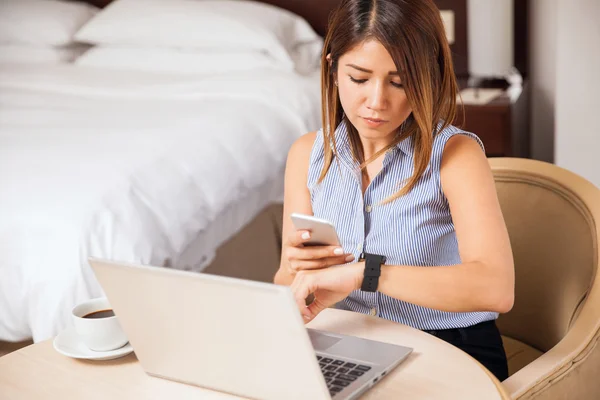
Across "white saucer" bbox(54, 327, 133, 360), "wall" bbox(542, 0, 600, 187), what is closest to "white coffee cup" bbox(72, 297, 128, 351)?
"white saucer" bbox(54, 327, 133, 360)

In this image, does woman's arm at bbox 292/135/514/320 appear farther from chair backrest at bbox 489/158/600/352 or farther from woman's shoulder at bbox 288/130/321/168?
woman's shoulder at bbox 288/130/321/168

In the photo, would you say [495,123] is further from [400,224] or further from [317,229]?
[317,229]

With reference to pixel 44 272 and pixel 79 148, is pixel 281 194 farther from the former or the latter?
pixel 44 272

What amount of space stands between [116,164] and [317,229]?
3.84ft

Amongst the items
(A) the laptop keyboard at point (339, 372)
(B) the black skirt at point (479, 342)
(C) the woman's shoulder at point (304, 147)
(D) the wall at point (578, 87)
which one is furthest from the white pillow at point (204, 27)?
(A) the laptop keyboard at point (339, 372)

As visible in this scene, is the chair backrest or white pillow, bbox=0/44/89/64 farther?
white pillow, bbox=0/44/89/64

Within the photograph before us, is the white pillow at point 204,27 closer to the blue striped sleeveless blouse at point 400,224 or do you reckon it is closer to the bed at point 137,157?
the bed at point 137,157

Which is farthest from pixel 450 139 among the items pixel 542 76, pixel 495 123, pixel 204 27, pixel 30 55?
pixel 30 55

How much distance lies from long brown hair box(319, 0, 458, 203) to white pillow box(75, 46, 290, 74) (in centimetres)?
186

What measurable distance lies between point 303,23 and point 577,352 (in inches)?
96.9

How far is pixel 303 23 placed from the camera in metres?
3.31

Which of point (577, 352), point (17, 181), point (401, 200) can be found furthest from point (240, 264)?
point (577, 352)

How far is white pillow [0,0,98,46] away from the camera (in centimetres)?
340

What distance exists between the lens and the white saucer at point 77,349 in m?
1.01
